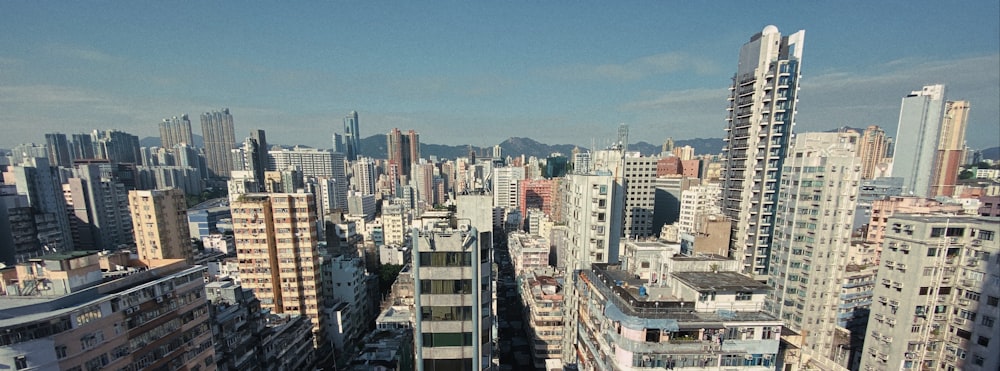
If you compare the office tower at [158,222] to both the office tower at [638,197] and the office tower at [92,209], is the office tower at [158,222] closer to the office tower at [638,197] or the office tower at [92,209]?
the office tower at [92,209]

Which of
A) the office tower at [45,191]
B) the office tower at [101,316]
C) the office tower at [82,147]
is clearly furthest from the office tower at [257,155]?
the office tower at [101,316]

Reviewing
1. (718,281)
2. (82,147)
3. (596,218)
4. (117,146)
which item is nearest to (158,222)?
(596,218)

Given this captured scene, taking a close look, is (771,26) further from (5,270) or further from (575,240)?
(5,270)

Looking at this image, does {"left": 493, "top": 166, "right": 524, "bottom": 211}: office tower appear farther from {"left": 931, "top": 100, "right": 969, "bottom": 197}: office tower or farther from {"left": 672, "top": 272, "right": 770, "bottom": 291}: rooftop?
{"left": 672, "top": 272, "right": 770, "bottom": 291}: rooftop

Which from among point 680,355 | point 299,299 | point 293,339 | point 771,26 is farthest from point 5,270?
point 771,26

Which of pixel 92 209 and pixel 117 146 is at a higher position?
pixel 117 146

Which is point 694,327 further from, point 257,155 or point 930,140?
point 257,155
